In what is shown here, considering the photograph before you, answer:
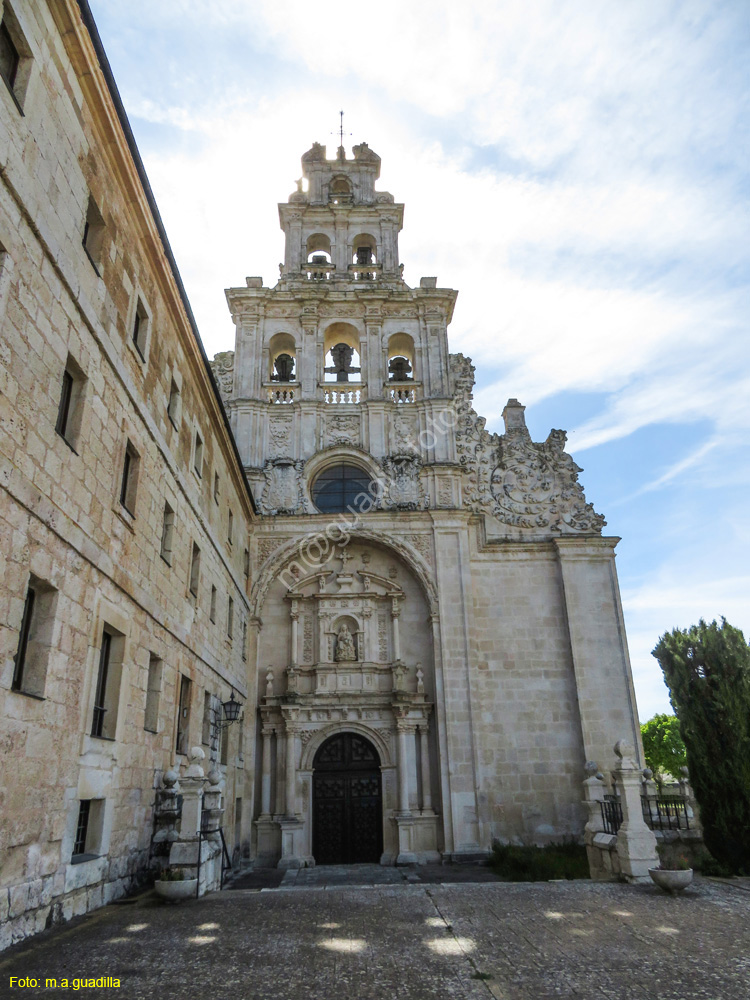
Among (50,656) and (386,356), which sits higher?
(386,356)

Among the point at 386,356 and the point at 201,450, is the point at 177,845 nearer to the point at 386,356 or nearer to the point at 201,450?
the point at 201,450

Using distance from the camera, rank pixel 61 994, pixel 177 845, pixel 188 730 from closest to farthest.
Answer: pixel 61 994, pixel 177 845, pixel 188 730

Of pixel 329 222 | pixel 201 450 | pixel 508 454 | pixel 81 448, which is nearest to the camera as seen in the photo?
pixel 81 448

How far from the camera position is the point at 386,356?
22781 millimetres

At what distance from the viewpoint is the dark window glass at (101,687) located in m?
8.63

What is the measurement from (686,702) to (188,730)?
9037 millimetres

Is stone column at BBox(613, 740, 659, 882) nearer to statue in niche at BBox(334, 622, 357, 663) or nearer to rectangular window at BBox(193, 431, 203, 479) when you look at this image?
statue in niche at BBox(334, 622, 357, 663)

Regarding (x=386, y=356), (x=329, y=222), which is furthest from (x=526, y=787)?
(x=329, y=222)

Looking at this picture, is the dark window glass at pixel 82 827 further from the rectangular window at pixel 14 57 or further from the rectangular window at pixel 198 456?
the rectangular window at pixel 14 57

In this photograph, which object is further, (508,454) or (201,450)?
(508,454)

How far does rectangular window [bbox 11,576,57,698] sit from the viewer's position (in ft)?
22.5

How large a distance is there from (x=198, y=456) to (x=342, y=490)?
23.0 ft

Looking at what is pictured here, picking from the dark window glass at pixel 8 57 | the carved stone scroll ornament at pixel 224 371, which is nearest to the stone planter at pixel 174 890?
the dark window glass at pixel 8 57

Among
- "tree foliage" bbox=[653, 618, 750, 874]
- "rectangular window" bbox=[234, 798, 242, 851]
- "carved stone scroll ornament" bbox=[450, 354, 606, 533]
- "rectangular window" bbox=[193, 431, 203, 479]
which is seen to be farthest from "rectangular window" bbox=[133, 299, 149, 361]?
"carved stone scroll ornament" bbox=[450, 354, 606, 533]
